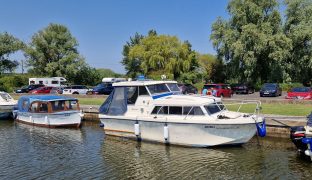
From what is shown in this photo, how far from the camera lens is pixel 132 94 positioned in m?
22.0

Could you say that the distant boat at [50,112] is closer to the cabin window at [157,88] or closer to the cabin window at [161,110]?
the cabin window at [157,88]

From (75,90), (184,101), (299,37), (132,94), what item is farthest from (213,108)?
(299,37)

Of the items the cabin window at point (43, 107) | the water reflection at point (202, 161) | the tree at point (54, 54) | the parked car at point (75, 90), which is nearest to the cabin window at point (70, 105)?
the cabin window at point (43, 107)

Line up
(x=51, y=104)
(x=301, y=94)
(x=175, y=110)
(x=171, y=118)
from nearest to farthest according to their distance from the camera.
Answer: (x=171, y=118) < (x=175, y=110) < (x=51, y=104) < (x=301, y=94)

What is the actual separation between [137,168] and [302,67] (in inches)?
1867

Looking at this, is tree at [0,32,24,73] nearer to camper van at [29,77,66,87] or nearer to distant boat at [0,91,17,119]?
camper van at [29,77,66,87]

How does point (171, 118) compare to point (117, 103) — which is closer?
point (171, 118)

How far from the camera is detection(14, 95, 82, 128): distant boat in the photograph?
90.0 feet

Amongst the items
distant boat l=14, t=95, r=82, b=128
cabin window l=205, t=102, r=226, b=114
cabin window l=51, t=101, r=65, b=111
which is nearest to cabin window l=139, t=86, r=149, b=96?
cabin window l=205, t=102, r=226, b=114

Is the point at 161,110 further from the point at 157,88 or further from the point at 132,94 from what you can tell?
the point at 132,94

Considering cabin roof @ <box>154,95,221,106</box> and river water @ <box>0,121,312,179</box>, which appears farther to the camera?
cabin roof @ <box>154,95,221,106</box>

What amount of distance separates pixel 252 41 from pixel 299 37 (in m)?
6.85

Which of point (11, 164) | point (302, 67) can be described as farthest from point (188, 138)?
point (302, 67)

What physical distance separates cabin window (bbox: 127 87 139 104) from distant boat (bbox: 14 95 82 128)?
6814 millimetres
